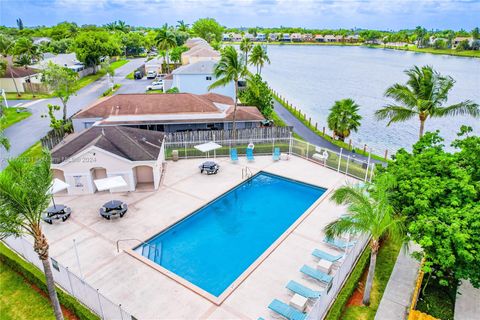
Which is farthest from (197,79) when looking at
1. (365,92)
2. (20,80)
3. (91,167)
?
(365,92)

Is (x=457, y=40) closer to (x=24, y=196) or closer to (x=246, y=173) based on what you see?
(x=246, y=173)

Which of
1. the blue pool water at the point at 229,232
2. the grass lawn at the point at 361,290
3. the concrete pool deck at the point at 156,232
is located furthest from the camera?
the blue pool water at the point at 229,232

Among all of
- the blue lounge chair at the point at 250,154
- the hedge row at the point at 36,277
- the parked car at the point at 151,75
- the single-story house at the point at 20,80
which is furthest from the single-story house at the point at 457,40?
the hedge row at the point at 36,277

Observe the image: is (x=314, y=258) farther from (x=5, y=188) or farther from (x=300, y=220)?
(x=5, y=188)

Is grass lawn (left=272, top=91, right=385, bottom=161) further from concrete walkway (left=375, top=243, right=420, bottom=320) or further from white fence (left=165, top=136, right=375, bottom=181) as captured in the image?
concrete walkway (left=375, top=243, right=420, bottom=320)

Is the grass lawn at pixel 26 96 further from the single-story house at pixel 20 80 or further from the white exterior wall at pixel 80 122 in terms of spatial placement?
the white exterior wall at pixel 80 122

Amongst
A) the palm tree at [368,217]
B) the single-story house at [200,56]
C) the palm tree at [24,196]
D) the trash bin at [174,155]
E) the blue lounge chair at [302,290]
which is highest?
the single-story house at [200,56]
